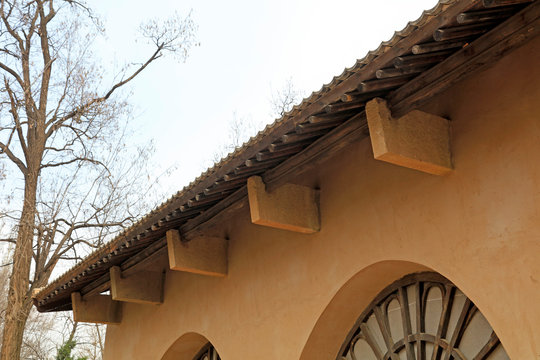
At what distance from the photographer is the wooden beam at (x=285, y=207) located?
6129mm

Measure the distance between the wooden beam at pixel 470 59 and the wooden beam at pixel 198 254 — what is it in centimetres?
333

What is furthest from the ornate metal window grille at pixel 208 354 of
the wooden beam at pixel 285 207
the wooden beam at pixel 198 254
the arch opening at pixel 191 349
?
the wooden beam at pixel 285 207

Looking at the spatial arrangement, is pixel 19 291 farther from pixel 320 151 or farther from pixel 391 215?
pixel 391 215

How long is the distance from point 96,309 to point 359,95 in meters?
6.61

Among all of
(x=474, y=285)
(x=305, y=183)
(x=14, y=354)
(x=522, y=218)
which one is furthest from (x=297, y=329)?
(x=14, y=354)

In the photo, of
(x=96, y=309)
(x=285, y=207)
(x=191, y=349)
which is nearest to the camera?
(x=285, y=207)

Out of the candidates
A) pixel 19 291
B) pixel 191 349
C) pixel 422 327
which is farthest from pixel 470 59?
pixel 19 291

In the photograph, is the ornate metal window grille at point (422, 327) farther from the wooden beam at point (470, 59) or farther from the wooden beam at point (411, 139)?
the wooden beam at point (470, 59)

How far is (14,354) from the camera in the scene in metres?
13.4

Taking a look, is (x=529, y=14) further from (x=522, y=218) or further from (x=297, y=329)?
(x=297, y=329)

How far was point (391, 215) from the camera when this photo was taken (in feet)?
18.5

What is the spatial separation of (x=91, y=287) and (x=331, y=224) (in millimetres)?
4725

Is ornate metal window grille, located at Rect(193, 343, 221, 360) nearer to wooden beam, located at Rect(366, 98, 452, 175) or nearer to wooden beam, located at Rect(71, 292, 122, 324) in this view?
wooden beam, located at Rect(71, 292, 122, 324)

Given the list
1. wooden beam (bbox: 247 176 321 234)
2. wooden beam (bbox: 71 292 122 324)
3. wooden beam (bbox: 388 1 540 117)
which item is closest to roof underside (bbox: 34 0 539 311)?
wooden beam (bbox: 388 1 540 117)
